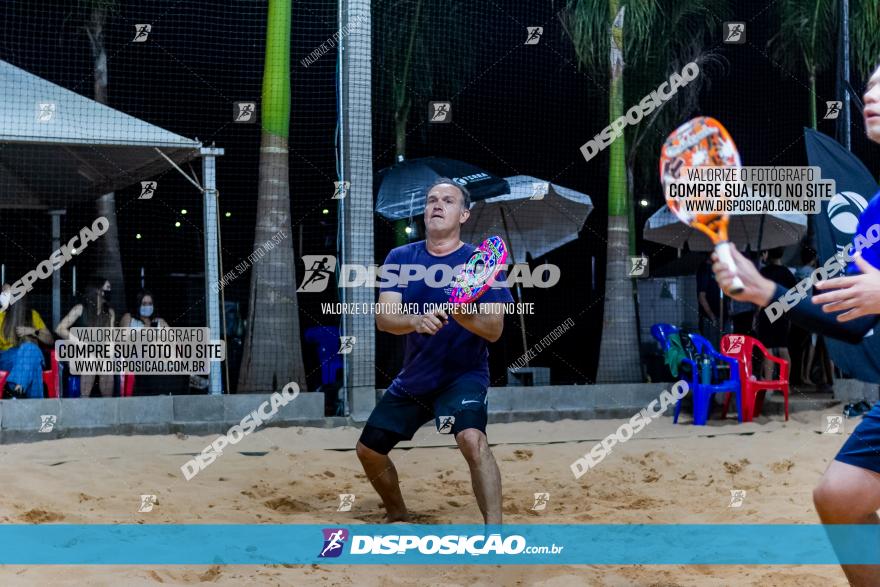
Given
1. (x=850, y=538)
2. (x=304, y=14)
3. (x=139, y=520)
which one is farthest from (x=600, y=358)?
(x=850, y=538)

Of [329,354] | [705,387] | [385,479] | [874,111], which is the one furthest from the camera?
[329,354]

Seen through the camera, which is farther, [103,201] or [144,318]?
[103,201]

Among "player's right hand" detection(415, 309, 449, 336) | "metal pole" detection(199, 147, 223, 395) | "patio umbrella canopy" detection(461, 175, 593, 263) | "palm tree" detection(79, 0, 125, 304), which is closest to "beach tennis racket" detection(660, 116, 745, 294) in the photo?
"player's right hand" detection(415, 309, 449, 336)

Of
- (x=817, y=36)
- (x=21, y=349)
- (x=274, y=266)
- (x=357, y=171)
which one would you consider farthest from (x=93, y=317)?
(x=817, y=36)

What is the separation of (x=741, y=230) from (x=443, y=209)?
769 cm

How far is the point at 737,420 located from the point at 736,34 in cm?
429

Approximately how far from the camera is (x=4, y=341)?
779cm

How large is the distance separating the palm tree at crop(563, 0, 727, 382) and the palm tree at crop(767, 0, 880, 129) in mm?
844

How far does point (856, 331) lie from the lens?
2.62m

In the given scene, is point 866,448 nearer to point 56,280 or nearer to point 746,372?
point 746,372

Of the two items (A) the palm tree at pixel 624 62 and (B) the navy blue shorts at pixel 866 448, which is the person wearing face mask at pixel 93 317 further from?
(B) the navy blue shorts at pixel 866 448

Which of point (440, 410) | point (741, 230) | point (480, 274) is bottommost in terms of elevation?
point (440, 410)

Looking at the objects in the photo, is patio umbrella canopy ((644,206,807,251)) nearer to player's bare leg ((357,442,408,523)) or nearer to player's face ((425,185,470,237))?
player's face ((425,185,470,237))

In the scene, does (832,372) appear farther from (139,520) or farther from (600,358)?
(139,520)
